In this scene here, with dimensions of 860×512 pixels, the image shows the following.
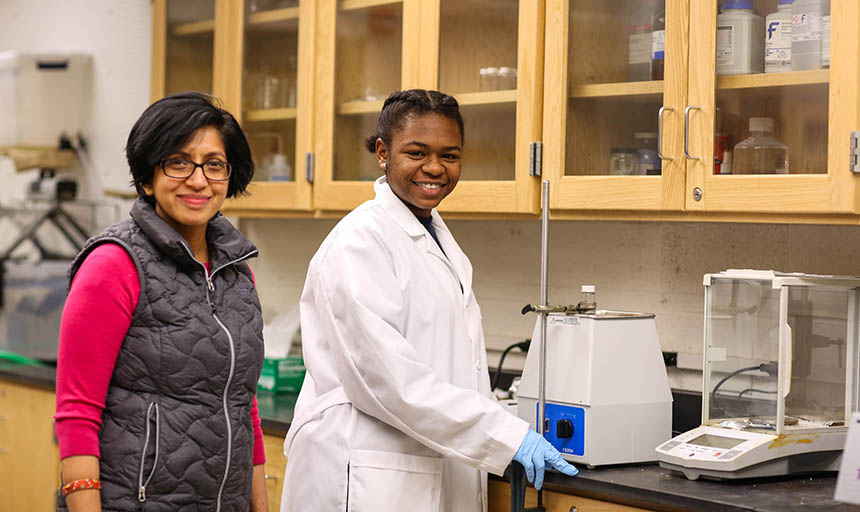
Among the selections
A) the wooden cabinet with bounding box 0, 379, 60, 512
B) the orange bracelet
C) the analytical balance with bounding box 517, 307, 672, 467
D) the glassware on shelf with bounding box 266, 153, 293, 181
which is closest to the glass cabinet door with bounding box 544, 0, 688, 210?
the analytical balance with bounding box 517, 307, 672, 467

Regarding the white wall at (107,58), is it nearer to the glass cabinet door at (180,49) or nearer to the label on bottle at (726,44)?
the glass cabinet door at (180,49)

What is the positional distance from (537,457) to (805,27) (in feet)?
3.30

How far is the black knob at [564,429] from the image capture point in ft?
6.37

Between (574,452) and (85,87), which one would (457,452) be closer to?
(574,452)

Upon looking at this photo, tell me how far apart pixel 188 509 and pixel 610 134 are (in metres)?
1.24

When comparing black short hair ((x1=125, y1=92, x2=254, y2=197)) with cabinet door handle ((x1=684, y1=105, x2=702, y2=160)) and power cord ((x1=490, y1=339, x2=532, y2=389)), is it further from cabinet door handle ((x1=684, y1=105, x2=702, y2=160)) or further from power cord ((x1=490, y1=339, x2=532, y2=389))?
power cord ((x1=490, y1=339, x2=532, y2=389))

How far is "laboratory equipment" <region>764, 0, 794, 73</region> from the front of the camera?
6.45 ft

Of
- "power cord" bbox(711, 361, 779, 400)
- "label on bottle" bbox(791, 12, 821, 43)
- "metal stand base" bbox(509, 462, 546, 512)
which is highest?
"label on bottle" bbox(791, 12, 821, 43)

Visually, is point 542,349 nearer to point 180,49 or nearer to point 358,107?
point 358,107

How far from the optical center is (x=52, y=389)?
10.5 ft

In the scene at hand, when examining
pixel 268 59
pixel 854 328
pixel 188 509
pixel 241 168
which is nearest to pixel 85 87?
pixel 268 59

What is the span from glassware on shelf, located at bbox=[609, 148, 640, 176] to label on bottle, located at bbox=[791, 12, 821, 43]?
1.37 ft

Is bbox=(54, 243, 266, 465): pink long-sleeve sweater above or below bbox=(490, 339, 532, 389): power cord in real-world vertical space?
above

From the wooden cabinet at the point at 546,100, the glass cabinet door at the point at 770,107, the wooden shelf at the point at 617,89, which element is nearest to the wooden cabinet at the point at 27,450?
the wooden cabinet at the point at 546,100
